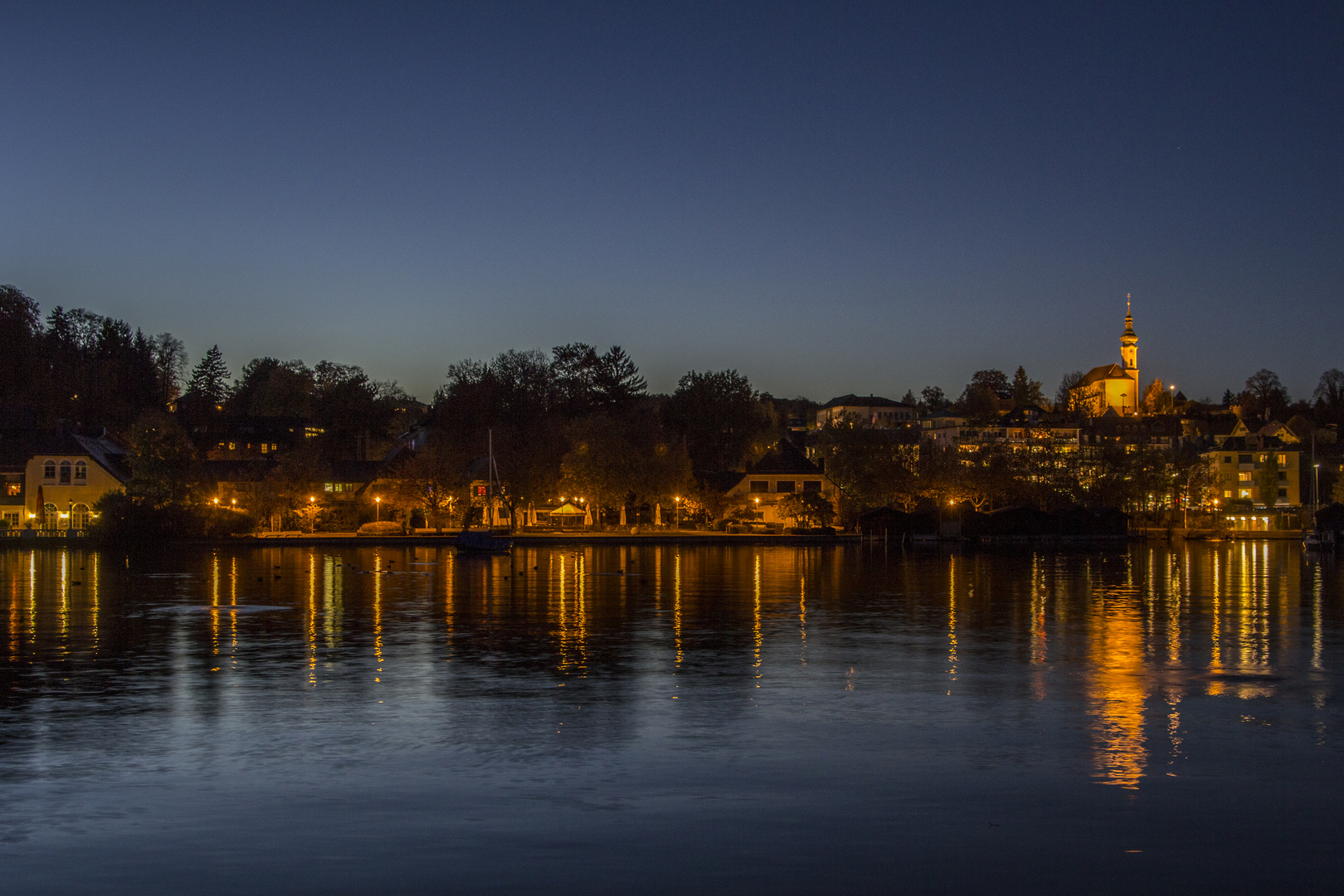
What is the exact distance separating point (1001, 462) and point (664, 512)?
30190mm

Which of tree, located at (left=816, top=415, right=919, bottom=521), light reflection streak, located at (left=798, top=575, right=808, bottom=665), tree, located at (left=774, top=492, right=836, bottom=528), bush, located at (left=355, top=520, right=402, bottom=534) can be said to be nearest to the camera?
light reflection streak, located at (left=798, top=575, right=808, bottom=665)

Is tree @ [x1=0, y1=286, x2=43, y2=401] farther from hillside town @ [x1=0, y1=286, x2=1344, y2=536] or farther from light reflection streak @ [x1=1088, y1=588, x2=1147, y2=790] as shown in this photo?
light reflection streak @ [x1=1088, y1=588, x2=1147, y2=790]

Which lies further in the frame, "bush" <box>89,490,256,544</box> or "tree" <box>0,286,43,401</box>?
"tree" <box>0,286,43,401</box>

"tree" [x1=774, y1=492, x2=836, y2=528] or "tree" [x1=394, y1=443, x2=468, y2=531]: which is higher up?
"tree" [x1=394, y1=443, x2=468, y2=531]

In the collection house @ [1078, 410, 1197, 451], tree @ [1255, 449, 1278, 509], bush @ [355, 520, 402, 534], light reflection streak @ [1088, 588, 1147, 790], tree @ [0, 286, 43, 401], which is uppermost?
tree @ [0, 286, 43, 401]

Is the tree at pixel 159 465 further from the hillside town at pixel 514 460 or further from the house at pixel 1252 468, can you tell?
the house at pixel 1252 468

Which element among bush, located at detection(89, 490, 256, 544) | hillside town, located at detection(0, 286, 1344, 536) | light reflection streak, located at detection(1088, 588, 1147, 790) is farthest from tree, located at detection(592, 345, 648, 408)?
light reflection streak, located at detection(1088, 588, 1147, 790)

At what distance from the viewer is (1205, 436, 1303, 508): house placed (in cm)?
13675

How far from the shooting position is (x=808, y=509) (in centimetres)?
9669

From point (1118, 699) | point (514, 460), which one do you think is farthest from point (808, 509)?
point (1118, 699)

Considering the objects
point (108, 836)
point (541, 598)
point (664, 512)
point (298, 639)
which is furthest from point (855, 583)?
point (664, 512)

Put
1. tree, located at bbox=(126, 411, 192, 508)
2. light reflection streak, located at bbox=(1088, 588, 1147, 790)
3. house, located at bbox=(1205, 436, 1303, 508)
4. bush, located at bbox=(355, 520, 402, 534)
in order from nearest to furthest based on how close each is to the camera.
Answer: light reflection streak, located at bbox=(1088, 588, 1147, 790), tree, located at bbox=(126, 411, 192, 508), bush, located at bbox=(355, 520, 402, 534), house, located at bbox=(1205, 436, 1303, 508)

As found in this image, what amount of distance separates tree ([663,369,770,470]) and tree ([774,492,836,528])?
2116 cm

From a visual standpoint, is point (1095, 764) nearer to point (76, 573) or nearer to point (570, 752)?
point (570, 752)
